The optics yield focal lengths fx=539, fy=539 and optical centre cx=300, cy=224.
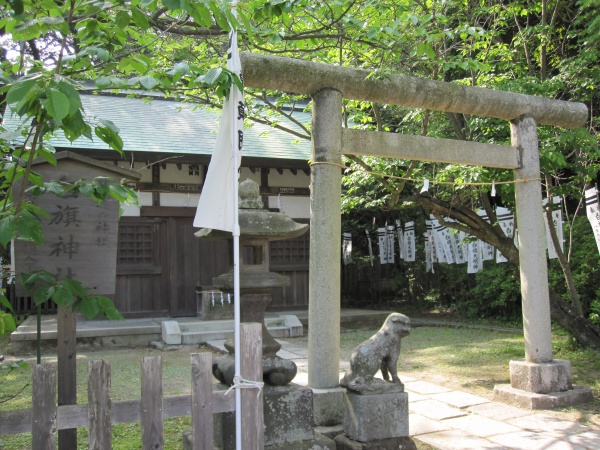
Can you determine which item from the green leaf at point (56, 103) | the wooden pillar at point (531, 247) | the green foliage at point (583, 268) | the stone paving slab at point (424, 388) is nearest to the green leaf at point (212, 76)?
the green leaf at point (56, 103)

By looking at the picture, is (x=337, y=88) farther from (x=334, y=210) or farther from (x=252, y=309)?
(x=252, y=309)

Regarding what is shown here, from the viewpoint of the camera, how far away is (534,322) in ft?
20.4

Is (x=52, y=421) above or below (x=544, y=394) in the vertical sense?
above

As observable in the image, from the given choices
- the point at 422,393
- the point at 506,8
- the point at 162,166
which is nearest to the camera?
the point at 422,393

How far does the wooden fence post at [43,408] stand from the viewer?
2559 millimetres

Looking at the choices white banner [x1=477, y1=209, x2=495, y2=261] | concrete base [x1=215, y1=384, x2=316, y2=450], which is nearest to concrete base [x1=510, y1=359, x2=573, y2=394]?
concrete base [x1=215, y1=384, x2=316, y2=450]

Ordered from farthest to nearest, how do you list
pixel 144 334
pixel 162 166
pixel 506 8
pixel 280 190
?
pixel 280 190
pixel 162 166
pixel 144 334
pixel 506 8

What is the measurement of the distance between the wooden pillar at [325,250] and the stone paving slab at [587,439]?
7.27ft

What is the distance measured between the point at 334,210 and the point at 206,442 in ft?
9.10

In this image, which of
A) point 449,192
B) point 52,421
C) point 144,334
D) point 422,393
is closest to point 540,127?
point 449,192

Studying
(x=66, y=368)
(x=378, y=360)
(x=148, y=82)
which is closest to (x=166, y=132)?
(x=378, y=360)

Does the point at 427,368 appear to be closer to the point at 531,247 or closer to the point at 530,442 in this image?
the point at 531,247

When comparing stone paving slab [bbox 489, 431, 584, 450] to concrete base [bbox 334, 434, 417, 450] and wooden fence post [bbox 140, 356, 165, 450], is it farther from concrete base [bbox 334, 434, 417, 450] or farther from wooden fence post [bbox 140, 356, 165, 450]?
A: wooden fence post [bbox 140, 356, 165, 450]

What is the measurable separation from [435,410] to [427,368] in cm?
253
